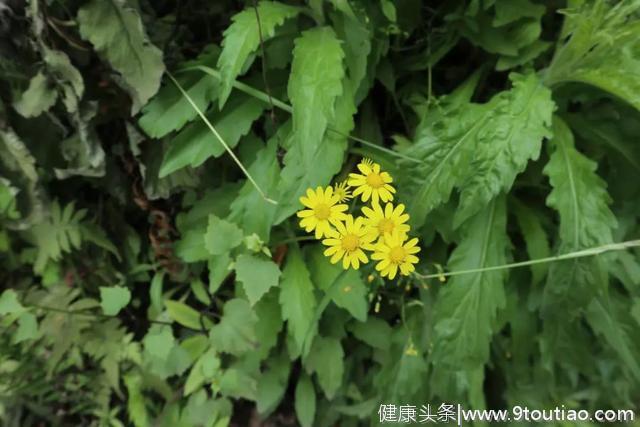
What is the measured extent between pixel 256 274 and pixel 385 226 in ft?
1.04

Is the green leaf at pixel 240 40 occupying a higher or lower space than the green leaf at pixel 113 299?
higher

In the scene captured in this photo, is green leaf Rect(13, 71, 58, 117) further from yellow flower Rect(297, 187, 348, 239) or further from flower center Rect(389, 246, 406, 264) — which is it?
flower center Rect(389, 246, 406, 264)

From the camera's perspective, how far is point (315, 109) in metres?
0.75

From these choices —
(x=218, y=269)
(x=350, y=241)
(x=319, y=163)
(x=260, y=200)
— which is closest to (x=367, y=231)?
(x=350, y=241)

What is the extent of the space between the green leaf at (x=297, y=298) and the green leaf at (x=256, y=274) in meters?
0.10

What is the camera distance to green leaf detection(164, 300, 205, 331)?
1.06m

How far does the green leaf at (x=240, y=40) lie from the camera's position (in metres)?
0.76

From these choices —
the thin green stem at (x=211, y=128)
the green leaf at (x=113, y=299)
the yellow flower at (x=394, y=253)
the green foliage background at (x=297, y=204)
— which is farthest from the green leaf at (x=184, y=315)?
the yellow flower at (x=394, y=253)

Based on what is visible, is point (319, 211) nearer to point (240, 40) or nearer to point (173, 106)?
point (240, 40)

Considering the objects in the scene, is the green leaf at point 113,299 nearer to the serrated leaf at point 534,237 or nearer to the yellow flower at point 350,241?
the yellow flower at point 350,241

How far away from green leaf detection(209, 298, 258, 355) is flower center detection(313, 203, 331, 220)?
0.42 metres

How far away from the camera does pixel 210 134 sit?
902mm

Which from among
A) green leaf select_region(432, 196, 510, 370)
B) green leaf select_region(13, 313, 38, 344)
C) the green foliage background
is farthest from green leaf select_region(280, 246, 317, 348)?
green leaf select_region(13, 313, 38, 344)

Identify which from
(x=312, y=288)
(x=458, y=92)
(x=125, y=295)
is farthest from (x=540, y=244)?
(x=125, y=295)
